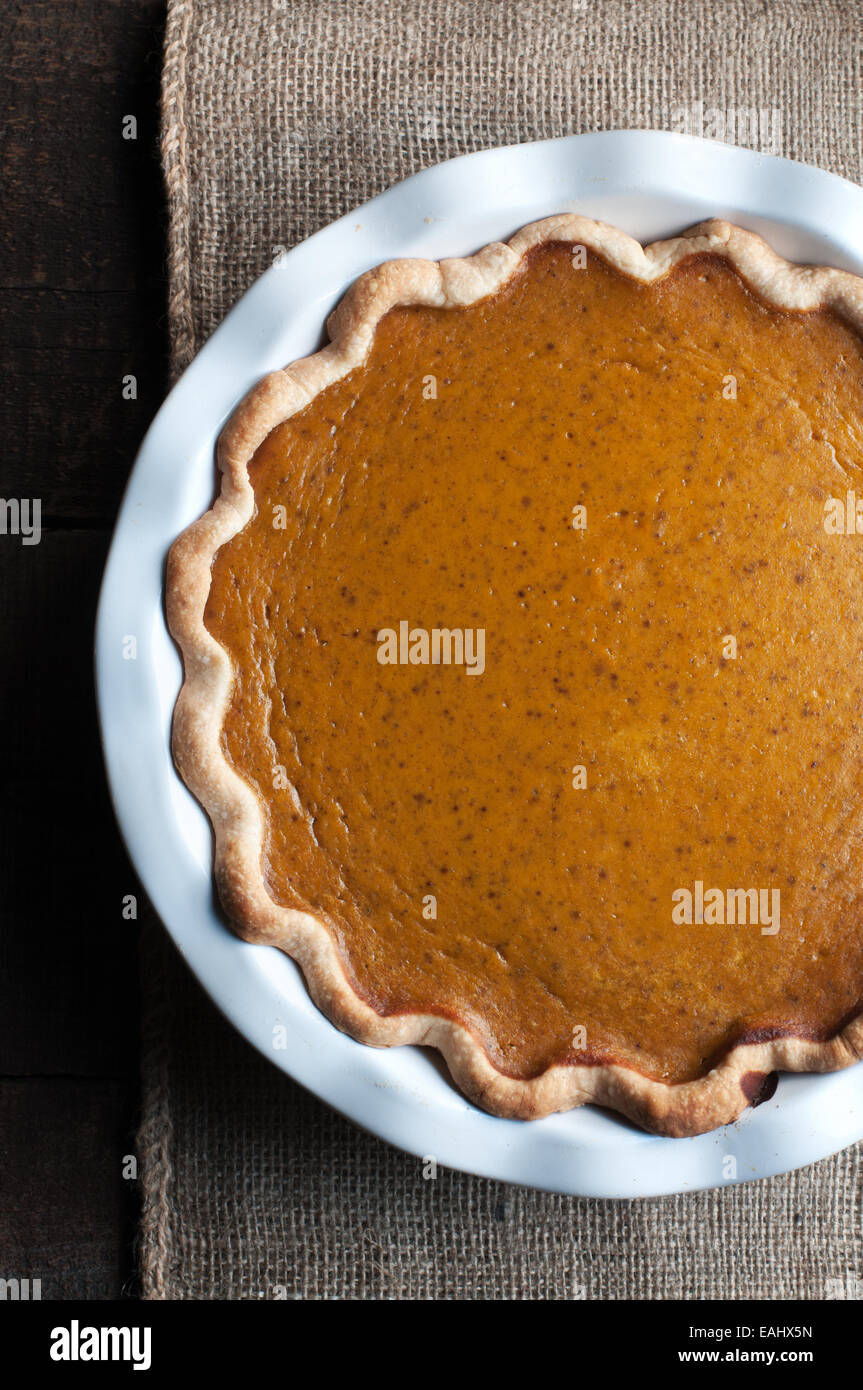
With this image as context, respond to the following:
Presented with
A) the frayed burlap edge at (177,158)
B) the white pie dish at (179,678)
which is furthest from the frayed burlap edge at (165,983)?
the white pie dish at (179,678)

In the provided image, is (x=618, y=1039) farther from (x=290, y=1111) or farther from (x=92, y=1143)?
(x=92, y=1143)

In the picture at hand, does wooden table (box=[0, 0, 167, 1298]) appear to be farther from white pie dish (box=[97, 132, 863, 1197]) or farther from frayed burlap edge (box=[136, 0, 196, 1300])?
white pie dish (box=[97, 132, 863, 1197])

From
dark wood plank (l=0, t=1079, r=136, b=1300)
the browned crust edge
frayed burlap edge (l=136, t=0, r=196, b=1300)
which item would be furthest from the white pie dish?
dark wood plank (l=0, t=1079, r=136, b=1300)

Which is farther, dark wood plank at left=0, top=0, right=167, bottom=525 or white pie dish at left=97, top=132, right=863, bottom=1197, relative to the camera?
dark wood plank at left=0, top=0, right=167, bottom=525

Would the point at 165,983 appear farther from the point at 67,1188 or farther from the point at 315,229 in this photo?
the point at 315,229

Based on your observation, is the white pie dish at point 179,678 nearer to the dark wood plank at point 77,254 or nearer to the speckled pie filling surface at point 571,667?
the speckled pie filling surface at point 571,667
